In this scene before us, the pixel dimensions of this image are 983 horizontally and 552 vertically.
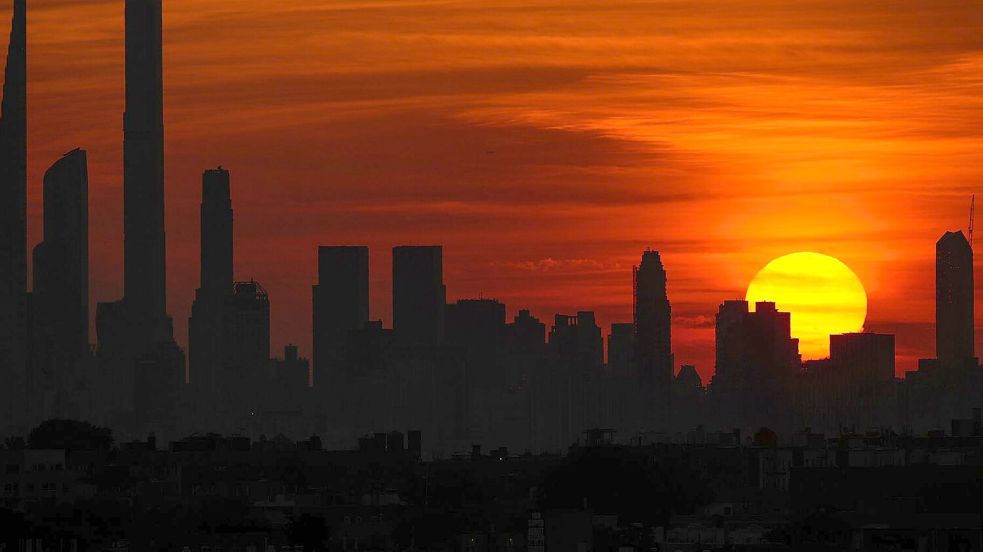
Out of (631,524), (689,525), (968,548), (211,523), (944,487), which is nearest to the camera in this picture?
(968,548)

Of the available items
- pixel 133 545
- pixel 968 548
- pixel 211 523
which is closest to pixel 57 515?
pixel 211 523

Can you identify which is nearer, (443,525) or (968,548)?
(968,548)

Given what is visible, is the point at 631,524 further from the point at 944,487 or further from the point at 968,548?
the point at 968,548

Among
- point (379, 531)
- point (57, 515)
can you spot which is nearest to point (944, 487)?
point (379, 531)

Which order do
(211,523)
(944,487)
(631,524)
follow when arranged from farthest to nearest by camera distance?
1. (944,487)
2. (631,524)
3. (211,523)

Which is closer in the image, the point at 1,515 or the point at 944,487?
the point at 1,515

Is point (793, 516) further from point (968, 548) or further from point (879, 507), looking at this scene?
point (968, 548)

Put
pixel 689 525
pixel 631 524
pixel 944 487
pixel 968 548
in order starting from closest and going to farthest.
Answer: pixel 968 548, pixel 689 525, pixel 631 524, pixel 944 487

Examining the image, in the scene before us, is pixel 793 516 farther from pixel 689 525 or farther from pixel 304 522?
pixel 304 522

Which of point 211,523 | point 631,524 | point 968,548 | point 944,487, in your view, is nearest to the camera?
point 968,548
